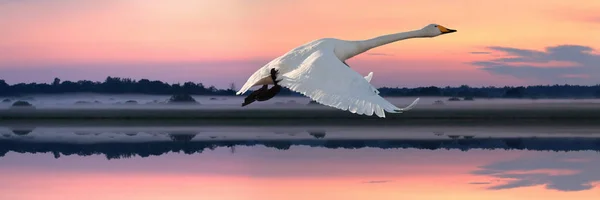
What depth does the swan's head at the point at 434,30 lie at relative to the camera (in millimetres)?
15586

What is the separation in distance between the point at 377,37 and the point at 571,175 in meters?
9.61

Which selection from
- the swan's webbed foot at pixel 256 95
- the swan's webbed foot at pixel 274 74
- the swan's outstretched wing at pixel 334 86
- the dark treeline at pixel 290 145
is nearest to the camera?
the swan's outstretched wing at pixel 334 86

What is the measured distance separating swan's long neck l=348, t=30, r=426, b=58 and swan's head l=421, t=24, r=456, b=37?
3.5 inches

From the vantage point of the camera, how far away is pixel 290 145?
30.7 meters

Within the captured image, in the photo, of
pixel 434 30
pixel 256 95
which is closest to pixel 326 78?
pixel 256 95

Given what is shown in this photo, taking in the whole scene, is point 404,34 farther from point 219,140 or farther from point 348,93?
point 219,140

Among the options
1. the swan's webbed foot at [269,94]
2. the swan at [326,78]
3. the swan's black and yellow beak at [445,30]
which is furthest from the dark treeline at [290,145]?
the swan at [326,78]

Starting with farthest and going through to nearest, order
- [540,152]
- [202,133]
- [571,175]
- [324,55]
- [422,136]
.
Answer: [202,133] → [422,136] → [540,152] → [571,175] → [324,55]

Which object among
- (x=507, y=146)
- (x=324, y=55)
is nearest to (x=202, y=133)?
(x=507, y=146)

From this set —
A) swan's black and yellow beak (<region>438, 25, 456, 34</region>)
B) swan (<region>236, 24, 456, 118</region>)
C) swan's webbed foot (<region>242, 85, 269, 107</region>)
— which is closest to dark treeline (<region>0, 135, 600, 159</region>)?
swan's black and yellow beak (<region>438, 25, 456, 34</region>)

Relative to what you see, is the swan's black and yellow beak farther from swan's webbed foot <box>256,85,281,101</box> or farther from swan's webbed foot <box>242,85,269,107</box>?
swan's webbed foot <box>256,85,281,101</box>

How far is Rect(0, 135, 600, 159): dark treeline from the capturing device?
96.5 ft

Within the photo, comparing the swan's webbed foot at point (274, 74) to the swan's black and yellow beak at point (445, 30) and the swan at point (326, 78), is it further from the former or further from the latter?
the swan's black and yellow beak at point (445, 30)

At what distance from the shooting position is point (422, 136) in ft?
118
